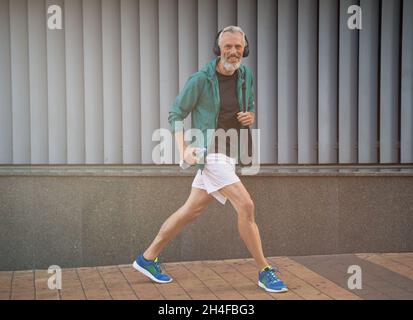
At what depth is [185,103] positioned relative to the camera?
545 cm

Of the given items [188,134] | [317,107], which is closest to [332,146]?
[317,107]

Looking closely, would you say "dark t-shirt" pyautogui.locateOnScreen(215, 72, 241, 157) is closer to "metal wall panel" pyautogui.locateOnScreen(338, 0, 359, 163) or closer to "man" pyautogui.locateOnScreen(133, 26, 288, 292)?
"man" pyautogui.locateOnScreen(133, 26, 288, 292)

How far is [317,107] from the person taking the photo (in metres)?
6.98

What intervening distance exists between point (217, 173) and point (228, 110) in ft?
1.82

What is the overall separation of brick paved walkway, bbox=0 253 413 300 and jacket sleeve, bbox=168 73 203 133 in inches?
55.5

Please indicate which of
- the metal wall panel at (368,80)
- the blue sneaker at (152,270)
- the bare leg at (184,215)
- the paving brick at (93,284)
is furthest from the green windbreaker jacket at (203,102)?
the metal wall panel at (368,80)

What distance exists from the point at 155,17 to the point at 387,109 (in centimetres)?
271

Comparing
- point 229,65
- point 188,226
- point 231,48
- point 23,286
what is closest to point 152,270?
point 188,226

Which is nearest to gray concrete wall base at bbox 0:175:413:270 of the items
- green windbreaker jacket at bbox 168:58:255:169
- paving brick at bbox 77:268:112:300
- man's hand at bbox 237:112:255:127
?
paving brick at bbox 77:268:112:300

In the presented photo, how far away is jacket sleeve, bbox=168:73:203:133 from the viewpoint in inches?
213

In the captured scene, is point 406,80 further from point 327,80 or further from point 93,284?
point 93,284

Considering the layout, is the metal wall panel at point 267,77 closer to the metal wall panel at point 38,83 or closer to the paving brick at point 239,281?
the paving brick at point 239,281
